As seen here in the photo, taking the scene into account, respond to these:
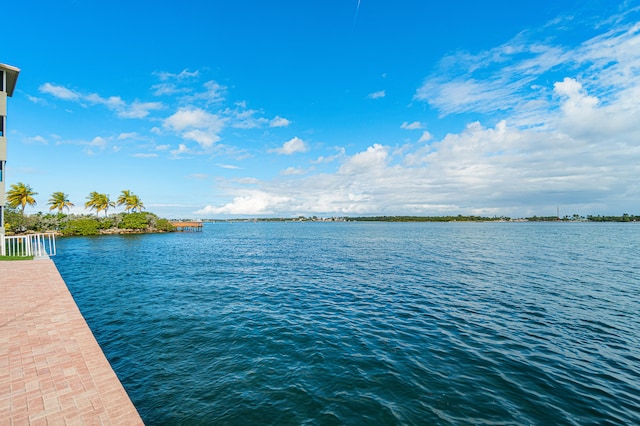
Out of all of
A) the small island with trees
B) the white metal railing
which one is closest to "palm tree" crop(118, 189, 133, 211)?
the small island with trees

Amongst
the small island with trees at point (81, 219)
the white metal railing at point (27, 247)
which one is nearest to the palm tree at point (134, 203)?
the small island with trees at point (81, 219)

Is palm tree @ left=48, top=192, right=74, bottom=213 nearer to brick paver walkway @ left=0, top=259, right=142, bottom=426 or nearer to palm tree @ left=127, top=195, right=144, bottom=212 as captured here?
palm tree @ left=127, top=195, right=144, bottom=212

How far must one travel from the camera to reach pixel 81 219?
71.2 meters

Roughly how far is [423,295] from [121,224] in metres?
87.4

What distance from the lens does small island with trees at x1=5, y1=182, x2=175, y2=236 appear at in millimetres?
55812

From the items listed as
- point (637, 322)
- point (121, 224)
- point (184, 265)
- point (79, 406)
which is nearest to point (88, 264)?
point (184, 265)

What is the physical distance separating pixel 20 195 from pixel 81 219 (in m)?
16.3

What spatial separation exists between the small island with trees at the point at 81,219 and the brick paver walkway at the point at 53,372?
5915cm

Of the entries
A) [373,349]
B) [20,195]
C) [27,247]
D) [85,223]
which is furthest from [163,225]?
[373,349]

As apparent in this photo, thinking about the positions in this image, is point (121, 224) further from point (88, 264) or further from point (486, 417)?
point (486, 417)

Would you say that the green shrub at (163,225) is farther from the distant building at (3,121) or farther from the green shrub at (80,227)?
the distant building at (3,121)

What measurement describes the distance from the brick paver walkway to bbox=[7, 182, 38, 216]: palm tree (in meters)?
64.8

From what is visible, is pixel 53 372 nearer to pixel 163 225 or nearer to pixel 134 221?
pixel 134 221

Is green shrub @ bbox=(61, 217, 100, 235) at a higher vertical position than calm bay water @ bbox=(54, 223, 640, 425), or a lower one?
higher
